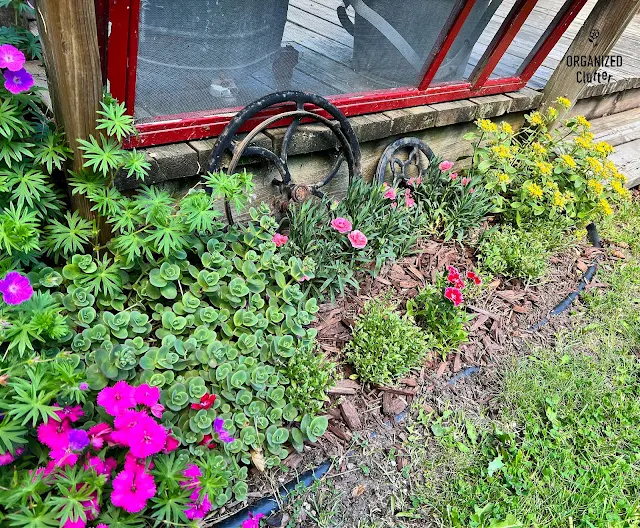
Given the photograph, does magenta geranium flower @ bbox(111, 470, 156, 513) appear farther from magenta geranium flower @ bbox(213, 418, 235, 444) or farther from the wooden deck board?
the wooden deck board

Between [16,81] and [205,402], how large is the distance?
49.3 inches

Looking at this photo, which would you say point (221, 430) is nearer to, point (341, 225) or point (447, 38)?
point (341, 225)

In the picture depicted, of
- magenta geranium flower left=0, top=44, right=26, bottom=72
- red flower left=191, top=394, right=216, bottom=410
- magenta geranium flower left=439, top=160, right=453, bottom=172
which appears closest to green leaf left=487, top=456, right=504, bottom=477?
red flower left=191, top=394, right=216, bottom=410

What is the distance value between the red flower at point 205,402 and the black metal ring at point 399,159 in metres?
1.91

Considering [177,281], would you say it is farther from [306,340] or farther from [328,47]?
[328,47]

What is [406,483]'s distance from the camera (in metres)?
2.19

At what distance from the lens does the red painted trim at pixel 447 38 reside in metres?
3.10

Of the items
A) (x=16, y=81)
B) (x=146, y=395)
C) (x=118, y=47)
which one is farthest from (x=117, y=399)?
(x=118, y=47)

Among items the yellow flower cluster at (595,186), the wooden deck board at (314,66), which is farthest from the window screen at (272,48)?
the yellow flower cluster at (595,186)

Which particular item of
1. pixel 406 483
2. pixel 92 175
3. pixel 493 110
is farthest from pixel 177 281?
pixel 493 110

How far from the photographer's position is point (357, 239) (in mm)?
2662

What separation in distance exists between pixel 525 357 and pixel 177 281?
6.55 ft

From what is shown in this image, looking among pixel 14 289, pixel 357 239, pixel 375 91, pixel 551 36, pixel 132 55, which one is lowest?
pixel 357 239

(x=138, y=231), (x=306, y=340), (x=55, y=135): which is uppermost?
(x=55, y=135)
